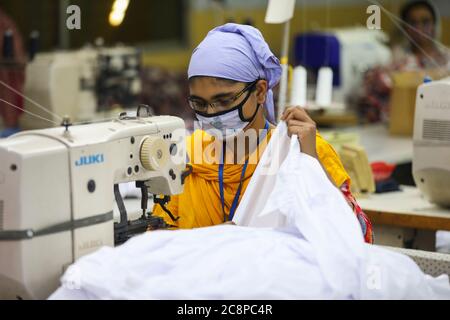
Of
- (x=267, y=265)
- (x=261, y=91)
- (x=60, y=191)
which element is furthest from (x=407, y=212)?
(x=60, y=191)

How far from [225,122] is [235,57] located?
188 millimetres

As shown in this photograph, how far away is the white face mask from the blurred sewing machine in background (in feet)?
6.16

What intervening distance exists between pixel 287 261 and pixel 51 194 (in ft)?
1.83

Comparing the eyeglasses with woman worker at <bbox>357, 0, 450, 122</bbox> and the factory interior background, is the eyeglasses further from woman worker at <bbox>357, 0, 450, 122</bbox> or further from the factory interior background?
woman worker at <bbox>357, 0, 450, 122</bbox>

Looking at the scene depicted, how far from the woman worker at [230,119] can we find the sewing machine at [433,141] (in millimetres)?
840

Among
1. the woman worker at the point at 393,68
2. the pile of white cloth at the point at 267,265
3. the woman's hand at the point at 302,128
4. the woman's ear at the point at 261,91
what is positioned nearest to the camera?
the pile of white cloth at the point at 267,265

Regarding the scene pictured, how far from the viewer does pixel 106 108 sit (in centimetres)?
500

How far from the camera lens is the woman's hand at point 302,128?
2.34 meters

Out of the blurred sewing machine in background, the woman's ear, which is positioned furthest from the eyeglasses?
the blurred sewing machine in background

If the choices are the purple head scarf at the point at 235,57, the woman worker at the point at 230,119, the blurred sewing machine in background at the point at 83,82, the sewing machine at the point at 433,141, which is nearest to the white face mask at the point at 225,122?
the woman worker at the point at 230,119

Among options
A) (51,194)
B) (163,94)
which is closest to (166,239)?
(51,194)

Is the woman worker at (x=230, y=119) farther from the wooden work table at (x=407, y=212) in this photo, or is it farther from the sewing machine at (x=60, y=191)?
the wooden work table at (x=407, y=212)

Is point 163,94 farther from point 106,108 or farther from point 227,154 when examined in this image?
point 227,154

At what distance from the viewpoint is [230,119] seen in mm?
2490
